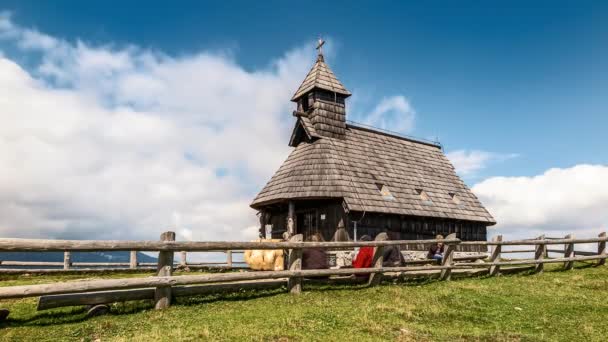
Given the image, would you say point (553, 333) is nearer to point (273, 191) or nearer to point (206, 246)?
point (206, 246)

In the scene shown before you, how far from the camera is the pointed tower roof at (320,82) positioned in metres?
24.9

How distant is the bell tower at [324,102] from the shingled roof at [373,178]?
0.66m

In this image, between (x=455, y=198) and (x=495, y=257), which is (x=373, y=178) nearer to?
(x=455, y=198)

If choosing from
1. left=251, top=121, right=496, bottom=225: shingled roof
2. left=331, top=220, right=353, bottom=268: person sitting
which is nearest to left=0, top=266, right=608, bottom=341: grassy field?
left=331, top=220, right=353, bottom=268: person sitting

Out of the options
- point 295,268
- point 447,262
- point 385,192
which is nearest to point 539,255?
point 447,262

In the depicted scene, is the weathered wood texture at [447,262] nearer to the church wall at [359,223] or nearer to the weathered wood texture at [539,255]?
the weathered wood texture at [539,255]

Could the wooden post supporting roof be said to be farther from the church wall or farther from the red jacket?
the red jacket

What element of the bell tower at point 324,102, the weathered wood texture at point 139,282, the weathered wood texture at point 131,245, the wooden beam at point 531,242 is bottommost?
the weathered wood texture at point 139,282

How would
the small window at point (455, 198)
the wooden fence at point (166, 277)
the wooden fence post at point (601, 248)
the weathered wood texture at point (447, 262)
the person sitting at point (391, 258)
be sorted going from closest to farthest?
1. the wooden fence at point (166, 277)
2. the person sitting at point (391, 258)
3. the weathered wood texture at point (447, 262)
4. the wooden fence post at point (601, 248)
5. the small window at point (455, 198)

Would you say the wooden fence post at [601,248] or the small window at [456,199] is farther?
the small window at [456,199]

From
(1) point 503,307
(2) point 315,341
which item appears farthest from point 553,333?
(2) point 315,341

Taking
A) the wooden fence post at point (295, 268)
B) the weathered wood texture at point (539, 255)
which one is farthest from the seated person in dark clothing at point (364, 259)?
the weathered wood texture at point (539, 255)

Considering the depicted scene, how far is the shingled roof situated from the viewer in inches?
821

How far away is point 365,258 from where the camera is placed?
436 inches
